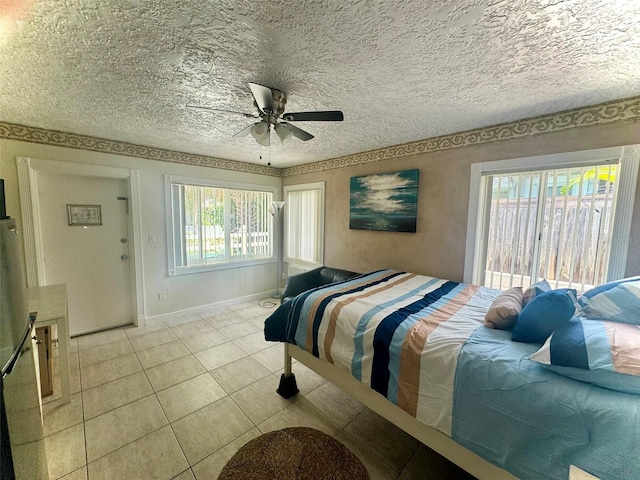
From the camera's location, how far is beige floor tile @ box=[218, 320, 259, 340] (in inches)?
127

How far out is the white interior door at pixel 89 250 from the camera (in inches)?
112

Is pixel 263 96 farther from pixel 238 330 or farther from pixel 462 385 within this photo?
pixel 238 330

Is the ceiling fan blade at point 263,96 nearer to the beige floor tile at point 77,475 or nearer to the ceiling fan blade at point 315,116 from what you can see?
the ceiling fan blade at point 315,116

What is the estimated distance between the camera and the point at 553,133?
7.09ft

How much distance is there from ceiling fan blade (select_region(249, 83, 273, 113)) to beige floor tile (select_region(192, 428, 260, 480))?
227 cm

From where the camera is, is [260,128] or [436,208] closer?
[260,128]

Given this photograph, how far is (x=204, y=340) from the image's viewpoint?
3.07m

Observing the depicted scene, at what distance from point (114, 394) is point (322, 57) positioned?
302 centimetres

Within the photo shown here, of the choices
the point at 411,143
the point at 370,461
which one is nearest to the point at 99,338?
the point at 370,461

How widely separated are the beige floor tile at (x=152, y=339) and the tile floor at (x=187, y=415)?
0.02 meters

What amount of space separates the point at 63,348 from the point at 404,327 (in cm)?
258

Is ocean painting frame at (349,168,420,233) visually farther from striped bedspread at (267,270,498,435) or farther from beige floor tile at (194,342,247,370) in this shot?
beige floor tile at (194,342,247,370)

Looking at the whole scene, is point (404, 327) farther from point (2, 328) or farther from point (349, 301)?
point (2, 328)

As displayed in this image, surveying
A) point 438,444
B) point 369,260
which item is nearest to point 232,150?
point 369,260
